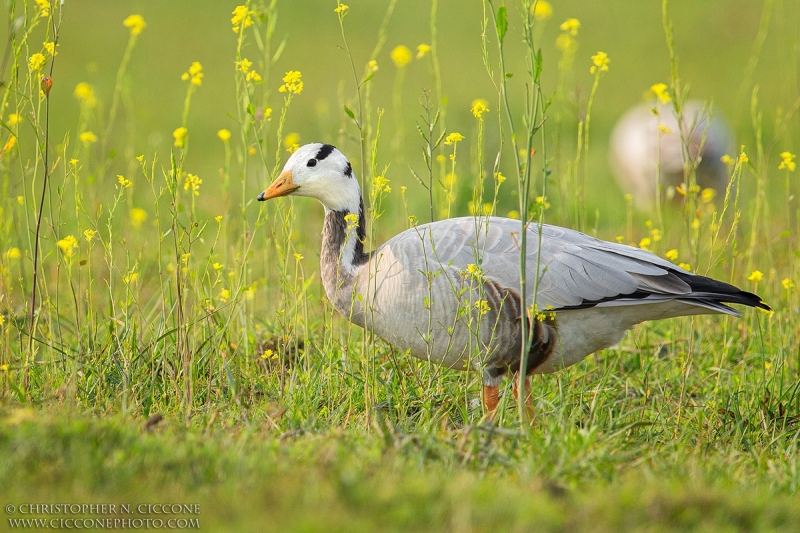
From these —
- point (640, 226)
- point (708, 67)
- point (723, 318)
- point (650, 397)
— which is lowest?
point (650, 397)

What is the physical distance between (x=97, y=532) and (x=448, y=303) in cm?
217

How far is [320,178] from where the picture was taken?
4.70m

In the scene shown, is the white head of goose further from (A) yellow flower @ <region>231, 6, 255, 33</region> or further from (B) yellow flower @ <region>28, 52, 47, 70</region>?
(B) yellow flower @ <region>28, 52, 47, 70</region>

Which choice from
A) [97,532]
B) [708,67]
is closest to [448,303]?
[97,532]

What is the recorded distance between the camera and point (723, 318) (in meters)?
5.48

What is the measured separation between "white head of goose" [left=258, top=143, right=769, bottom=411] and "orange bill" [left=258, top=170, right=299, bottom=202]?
0.02 metres

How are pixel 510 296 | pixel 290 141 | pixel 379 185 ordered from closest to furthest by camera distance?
1. pixel 379 185
2. pixel 510 296
3. pixel 290 141

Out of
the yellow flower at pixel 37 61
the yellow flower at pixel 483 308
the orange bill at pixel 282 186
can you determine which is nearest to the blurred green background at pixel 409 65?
the orange bill at pixel 282 186

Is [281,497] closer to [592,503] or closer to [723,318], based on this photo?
[592,503]

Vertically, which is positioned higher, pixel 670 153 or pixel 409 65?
pixel 409 65

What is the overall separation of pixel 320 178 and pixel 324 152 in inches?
5.7

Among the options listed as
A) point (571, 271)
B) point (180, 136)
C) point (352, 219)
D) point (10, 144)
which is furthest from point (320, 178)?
point (10, 144)

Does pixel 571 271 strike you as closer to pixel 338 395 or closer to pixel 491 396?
pixel 491 396

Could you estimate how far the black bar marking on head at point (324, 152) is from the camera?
15.4 feet
